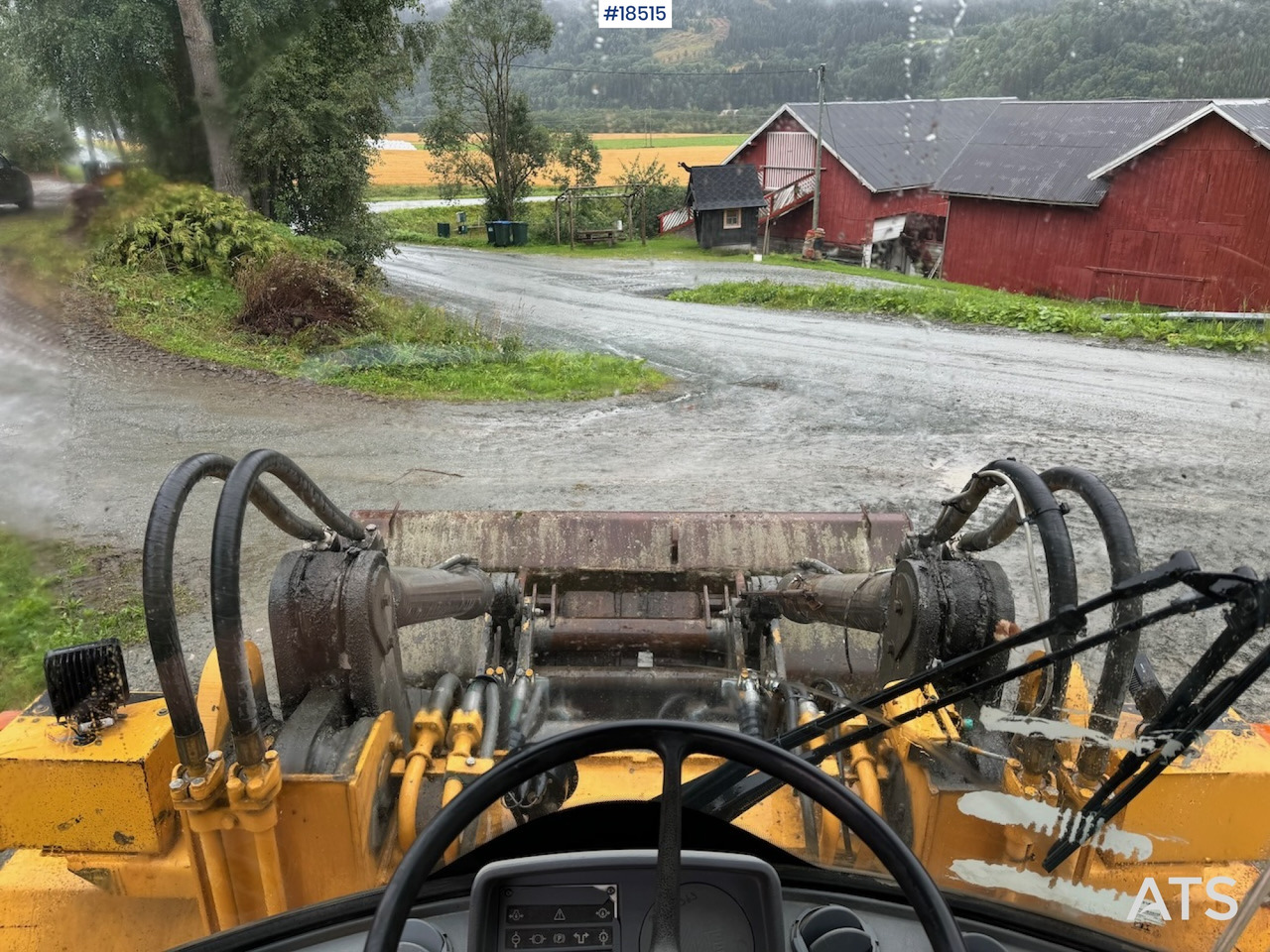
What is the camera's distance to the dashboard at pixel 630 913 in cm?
120

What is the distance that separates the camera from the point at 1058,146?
77.7ft

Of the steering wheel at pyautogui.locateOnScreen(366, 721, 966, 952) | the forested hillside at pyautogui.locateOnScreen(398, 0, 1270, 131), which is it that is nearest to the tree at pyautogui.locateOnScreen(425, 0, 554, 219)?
the forested hillside at pyautogui.locateOnScreen(398, 0, 1270, 131)

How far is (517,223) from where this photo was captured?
34.3 metres

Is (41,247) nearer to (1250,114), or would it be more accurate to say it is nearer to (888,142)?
(1250,114)

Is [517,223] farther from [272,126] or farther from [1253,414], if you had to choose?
[1253,414]

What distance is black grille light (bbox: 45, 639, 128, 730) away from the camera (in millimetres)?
2164

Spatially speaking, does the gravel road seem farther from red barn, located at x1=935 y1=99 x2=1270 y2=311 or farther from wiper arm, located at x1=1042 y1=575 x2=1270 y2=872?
red barn, located at x1=935 y1=99 x2=1270 y2=311

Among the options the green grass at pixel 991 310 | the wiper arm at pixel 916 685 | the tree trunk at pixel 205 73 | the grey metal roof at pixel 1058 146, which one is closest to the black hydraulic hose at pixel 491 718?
the wiper arm at pixel 916 685

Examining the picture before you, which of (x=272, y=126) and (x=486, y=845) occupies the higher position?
(x=272, y=126)

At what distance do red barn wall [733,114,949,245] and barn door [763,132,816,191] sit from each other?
0.43 meters

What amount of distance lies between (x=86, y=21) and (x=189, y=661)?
447 centimetres

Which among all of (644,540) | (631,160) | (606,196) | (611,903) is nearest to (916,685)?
(611,903)

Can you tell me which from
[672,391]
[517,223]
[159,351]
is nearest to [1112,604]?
[672,391]

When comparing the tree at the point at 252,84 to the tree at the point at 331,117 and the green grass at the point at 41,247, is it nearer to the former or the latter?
the tree at the point at 331,117
